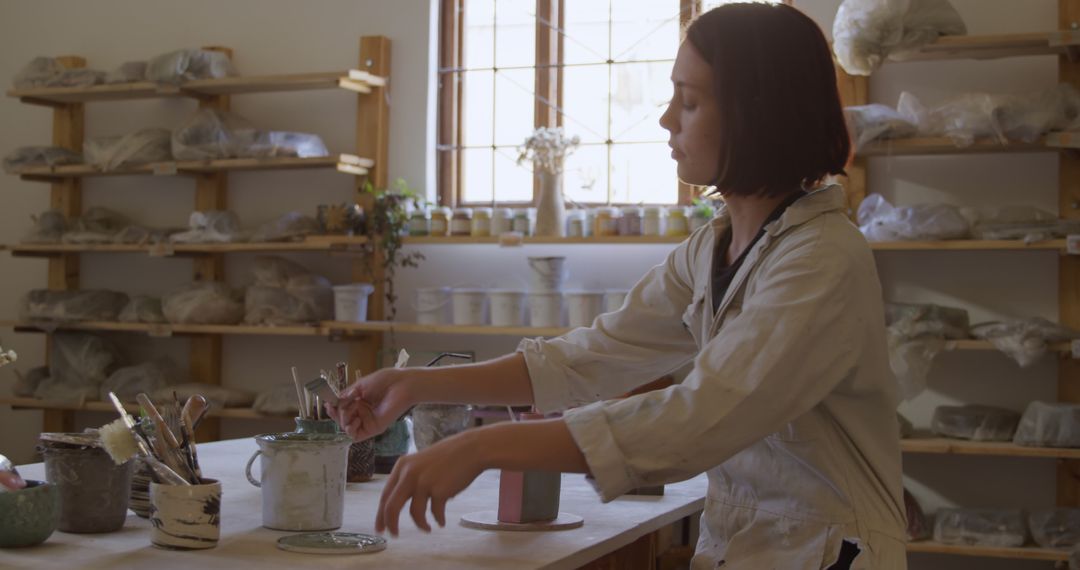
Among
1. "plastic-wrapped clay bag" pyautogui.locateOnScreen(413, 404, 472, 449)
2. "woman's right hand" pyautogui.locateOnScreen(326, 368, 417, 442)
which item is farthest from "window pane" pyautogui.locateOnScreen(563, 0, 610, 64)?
"woman's right hand" pyautogui.locateOnScreen(326, 368, 417, 442)

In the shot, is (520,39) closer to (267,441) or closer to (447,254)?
(447,254)

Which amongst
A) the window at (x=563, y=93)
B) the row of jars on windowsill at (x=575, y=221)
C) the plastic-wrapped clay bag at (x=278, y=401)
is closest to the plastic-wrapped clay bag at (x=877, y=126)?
the row of jars on windowsill at (x=575, y=221)

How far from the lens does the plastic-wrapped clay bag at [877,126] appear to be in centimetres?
367

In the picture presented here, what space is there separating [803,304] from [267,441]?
2.39ft

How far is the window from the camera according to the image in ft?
14.7

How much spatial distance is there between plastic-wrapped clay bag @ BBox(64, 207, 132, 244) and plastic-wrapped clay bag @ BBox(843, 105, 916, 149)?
116 inches

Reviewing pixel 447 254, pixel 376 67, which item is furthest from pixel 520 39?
pixel 447 254

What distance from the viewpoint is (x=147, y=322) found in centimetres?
479

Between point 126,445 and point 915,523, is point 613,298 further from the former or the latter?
point 126,445

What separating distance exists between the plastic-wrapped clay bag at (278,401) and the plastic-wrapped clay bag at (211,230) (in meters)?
0.60

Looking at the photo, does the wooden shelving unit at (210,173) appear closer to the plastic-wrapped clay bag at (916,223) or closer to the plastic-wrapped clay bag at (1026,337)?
the plastic-wrapped clay bag at (916,223)

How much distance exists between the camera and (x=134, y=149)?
479cm

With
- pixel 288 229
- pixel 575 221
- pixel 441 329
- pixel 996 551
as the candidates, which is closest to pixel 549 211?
pixel 575 221

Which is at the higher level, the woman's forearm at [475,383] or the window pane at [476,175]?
the window pane at [476,175]
